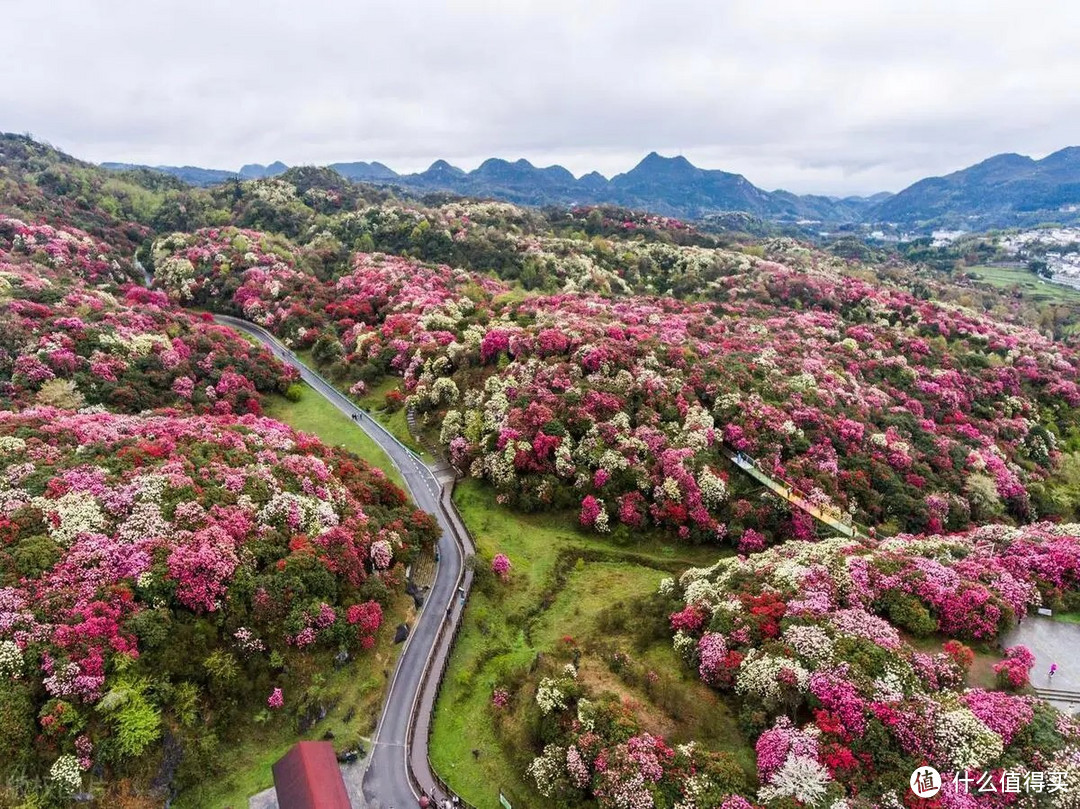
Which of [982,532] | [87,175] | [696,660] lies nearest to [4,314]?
[696,660]

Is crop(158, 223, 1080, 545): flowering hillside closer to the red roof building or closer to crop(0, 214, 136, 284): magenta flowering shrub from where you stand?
crop(0, 214, 136, 284): magenta flowering shrub

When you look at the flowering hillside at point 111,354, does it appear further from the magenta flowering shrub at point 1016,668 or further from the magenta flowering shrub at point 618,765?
the magenta flowering shrub at point 1016,668

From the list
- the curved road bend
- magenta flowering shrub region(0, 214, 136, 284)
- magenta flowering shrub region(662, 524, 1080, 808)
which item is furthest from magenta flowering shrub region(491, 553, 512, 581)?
magenta flowering shrub region(0, 214, 136, 284)

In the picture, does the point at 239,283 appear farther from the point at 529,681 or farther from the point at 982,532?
the point at 982,532

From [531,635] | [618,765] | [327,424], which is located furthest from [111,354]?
[618,765]

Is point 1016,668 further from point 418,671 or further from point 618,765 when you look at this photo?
point 418,671

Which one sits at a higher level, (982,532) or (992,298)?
(992,298)
